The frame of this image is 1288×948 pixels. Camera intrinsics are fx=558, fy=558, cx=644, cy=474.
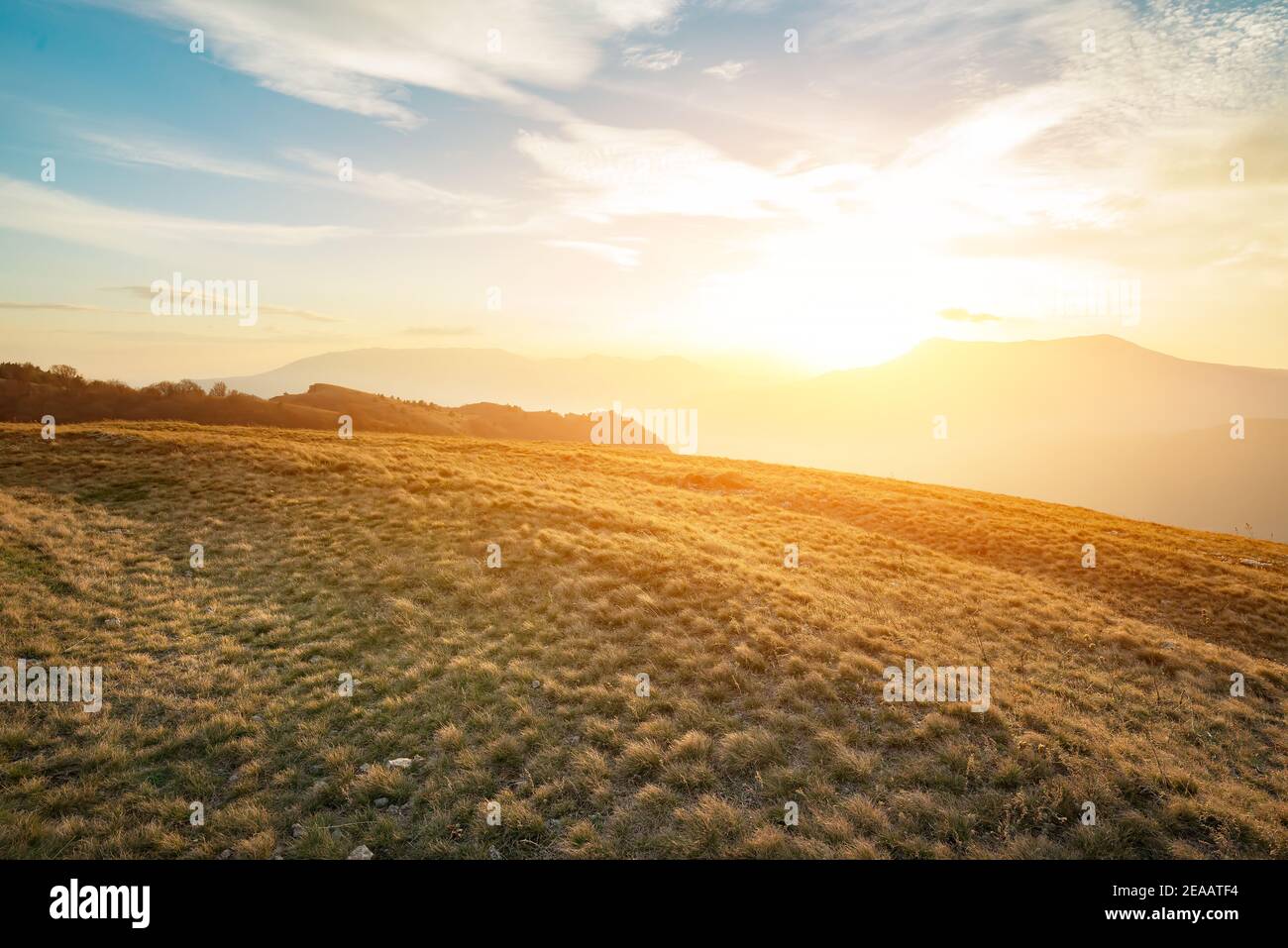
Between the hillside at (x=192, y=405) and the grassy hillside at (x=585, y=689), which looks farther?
the hillside at (x=192, y=405)

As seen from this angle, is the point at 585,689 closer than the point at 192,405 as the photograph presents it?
Yes

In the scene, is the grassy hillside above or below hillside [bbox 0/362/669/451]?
below

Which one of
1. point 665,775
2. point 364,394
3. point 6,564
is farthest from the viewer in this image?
point 364,394

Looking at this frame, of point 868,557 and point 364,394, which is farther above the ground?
point 364,394

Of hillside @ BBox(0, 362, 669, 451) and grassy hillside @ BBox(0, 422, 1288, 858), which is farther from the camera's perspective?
hillside @ BBox(0, 362, 669, 451)

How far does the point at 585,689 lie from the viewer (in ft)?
33.0

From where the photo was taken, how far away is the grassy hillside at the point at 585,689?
6891 millimetres

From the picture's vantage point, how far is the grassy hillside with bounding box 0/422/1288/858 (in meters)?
6.89

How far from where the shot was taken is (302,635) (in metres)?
12.4

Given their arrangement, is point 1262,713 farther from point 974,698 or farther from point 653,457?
point 653,457

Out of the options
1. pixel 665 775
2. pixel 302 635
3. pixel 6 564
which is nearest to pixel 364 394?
pixel 6 564

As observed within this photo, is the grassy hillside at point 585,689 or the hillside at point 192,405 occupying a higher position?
the hillside at point 192,405

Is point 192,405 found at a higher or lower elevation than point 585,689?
higher
